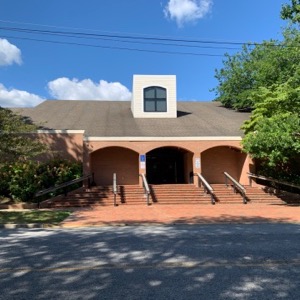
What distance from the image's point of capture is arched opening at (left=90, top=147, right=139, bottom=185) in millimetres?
24938

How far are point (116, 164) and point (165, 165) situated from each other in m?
4.21

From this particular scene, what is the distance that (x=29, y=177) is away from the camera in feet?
61.5

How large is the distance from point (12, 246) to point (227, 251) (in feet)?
15.4

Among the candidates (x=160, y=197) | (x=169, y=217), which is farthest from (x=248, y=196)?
(x=169, y=217)

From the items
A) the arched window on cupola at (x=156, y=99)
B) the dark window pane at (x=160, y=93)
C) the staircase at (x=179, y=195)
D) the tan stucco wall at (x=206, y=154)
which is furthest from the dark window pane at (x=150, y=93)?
the staircase at (x=179, y=195)

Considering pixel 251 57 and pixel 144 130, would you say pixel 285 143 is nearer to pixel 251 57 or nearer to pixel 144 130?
pixel 144 130

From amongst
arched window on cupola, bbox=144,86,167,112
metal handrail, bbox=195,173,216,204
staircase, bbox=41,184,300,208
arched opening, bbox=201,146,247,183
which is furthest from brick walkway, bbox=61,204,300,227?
arched window on cupola, bbox=144,86,167,112

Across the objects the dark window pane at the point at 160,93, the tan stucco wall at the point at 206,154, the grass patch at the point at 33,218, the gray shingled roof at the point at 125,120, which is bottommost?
the grass patch at the point at 33,218

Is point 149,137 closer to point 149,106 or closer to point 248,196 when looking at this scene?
point 149,106

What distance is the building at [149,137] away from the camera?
75.0 ft

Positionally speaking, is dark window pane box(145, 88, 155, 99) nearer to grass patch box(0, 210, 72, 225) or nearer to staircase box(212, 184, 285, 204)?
staircase box(212, 184, 285, 204)

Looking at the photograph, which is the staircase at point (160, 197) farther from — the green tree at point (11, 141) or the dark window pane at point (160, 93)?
the dark window pane at point (160, 93)

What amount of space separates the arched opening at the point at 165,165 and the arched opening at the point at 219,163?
1766 mm

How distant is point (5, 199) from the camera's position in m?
18.8
